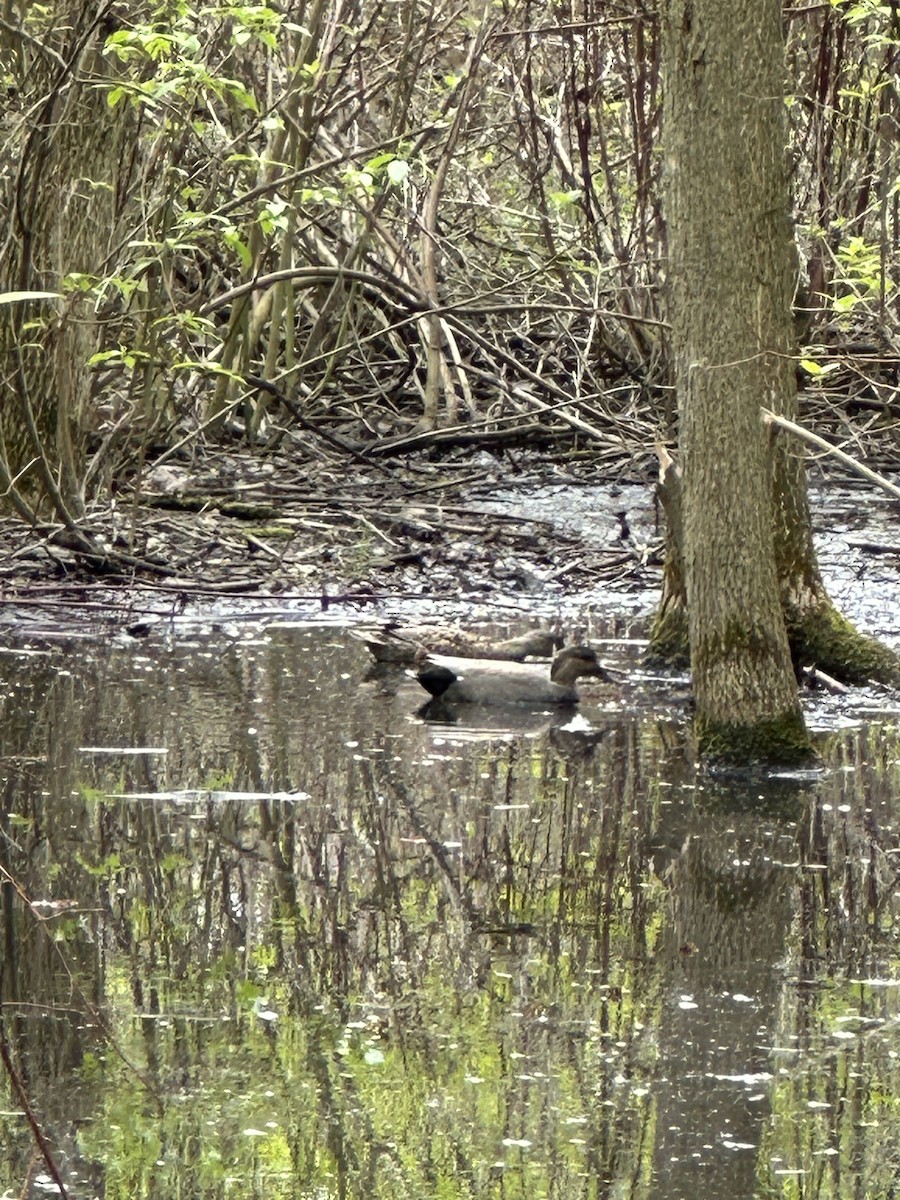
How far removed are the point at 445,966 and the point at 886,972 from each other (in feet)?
3.33

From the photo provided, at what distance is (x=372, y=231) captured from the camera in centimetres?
1166

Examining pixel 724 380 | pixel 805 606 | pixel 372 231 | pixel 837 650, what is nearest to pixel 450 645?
pixel 805 606

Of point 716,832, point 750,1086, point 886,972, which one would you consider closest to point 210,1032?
point 750,1086

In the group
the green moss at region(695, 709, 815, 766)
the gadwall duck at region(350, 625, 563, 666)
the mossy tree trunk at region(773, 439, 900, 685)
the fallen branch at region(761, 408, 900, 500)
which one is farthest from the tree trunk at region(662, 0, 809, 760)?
the gadwall duck at region(350, 625, 563, 666)

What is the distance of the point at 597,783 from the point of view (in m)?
6.10

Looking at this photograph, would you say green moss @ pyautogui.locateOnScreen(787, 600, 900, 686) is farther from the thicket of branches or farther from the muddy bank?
the thicket of branches

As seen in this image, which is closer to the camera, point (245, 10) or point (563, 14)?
point (245, 10)

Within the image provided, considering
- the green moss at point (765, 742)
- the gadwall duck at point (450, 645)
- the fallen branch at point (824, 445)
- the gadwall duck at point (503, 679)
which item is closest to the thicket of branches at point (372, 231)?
the gadwall duck at point (450, 645)

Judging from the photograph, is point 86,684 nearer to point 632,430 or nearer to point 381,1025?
point 381,1025

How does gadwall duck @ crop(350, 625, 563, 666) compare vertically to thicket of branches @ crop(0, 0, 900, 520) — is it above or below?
below

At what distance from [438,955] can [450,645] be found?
317 centimetres

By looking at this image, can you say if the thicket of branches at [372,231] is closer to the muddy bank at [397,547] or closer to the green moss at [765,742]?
the muddy bank at [397,547]

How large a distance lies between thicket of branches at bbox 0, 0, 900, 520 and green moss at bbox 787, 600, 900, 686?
221 cm

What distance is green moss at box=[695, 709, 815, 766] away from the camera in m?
6.25
